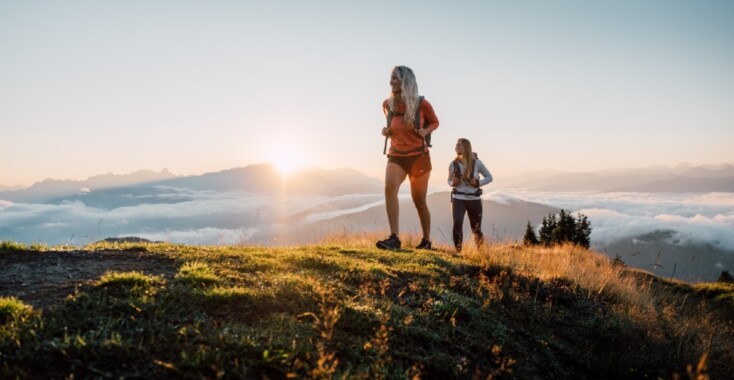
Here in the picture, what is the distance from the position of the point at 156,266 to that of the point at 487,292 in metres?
4.29

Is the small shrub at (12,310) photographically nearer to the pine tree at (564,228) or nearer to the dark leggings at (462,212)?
the dark leggings at (462,212)

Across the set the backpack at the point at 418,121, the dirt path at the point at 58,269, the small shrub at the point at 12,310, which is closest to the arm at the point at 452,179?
the backpack at the point at 418,121

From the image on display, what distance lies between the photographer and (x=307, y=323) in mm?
3596

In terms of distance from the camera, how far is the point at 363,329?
12.3 feet

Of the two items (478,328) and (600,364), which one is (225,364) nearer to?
(478,328)

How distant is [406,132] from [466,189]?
3.02 meters

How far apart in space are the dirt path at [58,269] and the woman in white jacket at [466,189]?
7.39m

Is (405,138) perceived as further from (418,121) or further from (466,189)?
(466,189)

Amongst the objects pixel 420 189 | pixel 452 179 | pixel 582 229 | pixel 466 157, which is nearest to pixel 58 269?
pixel 420 189

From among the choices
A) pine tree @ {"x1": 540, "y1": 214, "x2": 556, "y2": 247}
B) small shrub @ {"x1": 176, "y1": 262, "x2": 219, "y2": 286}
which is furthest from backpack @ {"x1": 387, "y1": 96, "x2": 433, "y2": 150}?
pine tree @ {"x1": 540, "y1": 214, "x2": 556, "y2": 247}

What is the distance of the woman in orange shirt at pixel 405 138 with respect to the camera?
8609mm

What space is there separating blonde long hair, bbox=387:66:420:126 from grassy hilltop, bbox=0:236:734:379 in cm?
310

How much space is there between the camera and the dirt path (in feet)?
12.5

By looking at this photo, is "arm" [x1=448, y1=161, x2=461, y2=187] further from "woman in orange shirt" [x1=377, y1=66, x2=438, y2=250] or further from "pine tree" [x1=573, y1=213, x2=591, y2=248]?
"pine tree" [x1=573, y1=213, x2=591, y2=248]
